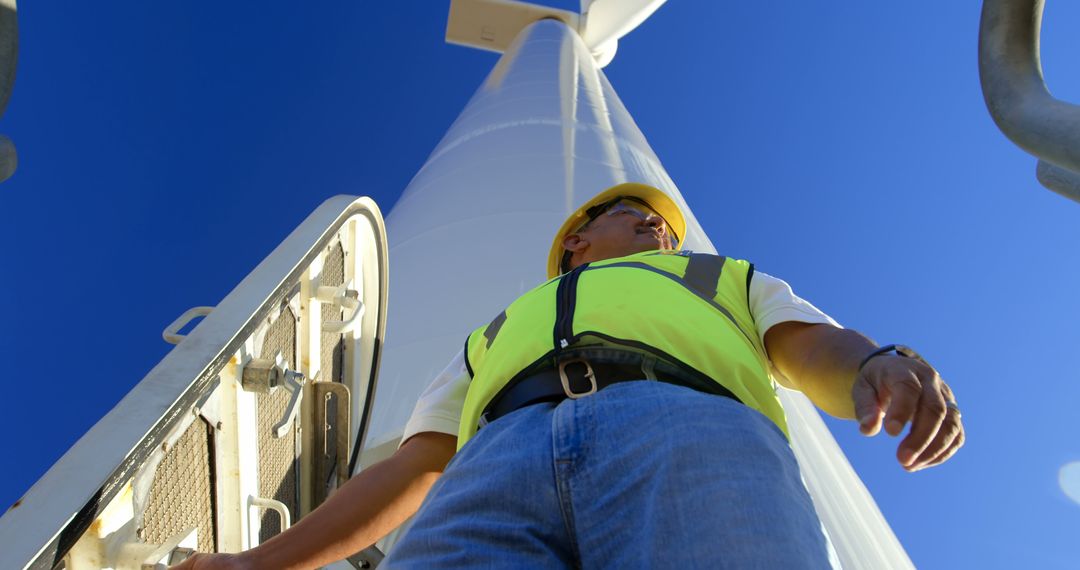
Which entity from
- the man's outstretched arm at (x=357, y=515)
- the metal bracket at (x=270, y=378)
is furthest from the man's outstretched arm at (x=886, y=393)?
the metal bracket at (x=270, y=378)

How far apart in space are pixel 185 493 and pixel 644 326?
83cm

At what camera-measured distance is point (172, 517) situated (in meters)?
1.46

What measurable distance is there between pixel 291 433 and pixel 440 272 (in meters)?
2.09

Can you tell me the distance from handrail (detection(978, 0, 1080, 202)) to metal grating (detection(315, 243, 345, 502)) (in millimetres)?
1478

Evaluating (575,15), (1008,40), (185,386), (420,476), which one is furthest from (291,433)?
(575,15)

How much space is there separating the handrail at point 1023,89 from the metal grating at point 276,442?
4.37ft

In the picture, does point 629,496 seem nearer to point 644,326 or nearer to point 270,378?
point 644,326

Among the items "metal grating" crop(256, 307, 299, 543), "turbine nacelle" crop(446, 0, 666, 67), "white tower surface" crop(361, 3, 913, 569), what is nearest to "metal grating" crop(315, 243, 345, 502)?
"metal grating" crop(256, 307, 299, 543)

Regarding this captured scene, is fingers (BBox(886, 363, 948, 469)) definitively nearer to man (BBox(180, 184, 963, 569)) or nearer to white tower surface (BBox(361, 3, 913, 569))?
man (BBox(180, 184, 963, 569))

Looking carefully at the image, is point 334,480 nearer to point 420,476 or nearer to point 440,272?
point 420,476

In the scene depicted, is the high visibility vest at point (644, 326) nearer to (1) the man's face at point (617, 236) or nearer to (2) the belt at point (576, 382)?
(2) the belt at point (576, 382)

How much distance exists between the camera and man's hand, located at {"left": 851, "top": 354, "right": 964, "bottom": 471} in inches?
47.3

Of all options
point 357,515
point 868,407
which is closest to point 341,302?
point 357,515

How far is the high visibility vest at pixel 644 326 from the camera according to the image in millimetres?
1403
